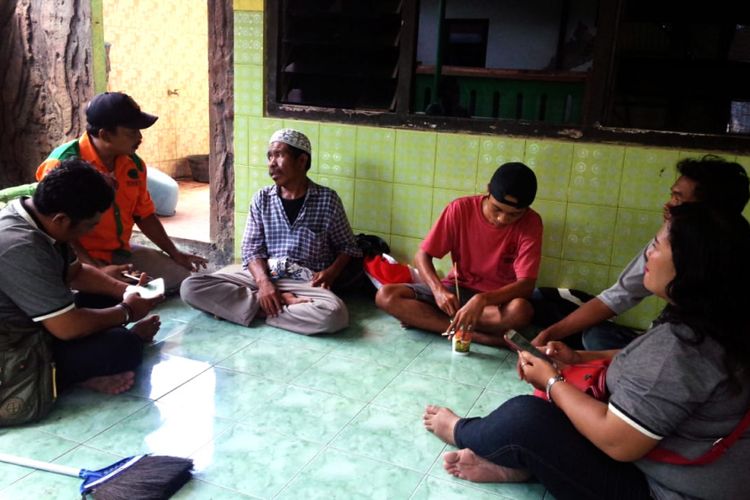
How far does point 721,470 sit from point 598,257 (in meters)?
1.90

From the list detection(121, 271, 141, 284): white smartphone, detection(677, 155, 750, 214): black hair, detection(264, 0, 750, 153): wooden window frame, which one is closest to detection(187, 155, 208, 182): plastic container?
detection(264, 0, 750, 153): wooden window frame

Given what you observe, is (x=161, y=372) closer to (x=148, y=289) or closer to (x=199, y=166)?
(x=148, y=289)

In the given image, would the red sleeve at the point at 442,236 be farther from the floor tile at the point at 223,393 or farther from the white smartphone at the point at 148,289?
the white smartphone at the point at 148,289

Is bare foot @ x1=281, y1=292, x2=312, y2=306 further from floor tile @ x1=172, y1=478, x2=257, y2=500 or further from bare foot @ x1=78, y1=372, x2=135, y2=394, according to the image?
floor tile @ x1=172, y1=478, x2=257, y2=500

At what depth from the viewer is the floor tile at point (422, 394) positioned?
2406mm

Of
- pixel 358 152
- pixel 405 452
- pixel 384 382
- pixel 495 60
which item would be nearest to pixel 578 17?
pixel 495 60

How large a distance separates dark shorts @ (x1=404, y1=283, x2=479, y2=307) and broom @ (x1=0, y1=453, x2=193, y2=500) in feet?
5.00

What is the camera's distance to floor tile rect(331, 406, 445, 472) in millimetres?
2057

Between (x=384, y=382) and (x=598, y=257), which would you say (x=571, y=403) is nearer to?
(x=384, y=382)

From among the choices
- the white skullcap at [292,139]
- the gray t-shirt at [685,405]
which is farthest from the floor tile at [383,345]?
the gray t-shirt at [685,405]

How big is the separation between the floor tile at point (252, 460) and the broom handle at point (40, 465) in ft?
1.17

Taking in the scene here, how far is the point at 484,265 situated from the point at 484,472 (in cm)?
130

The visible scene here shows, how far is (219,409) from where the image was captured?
2.31 meters

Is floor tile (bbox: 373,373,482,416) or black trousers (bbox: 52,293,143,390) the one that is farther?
floor tile (bbox: 373,373,482,416)
